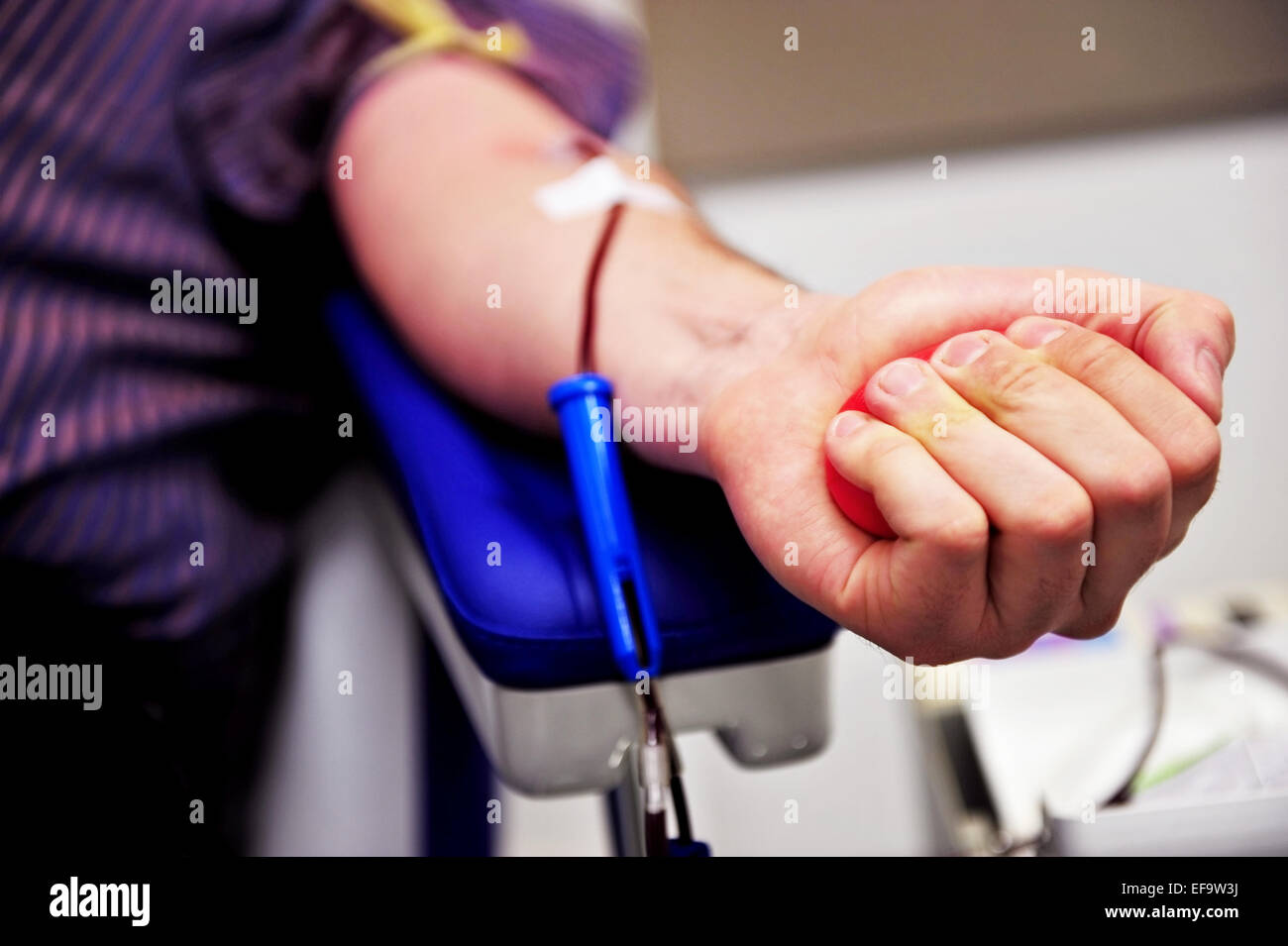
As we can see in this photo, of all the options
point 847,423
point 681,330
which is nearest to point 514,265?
point 681,330

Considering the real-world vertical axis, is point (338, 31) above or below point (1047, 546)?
above

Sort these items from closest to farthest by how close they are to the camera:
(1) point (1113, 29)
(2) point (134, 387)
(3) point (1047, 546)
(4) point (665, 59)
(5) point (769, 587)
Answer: (3) point (1047, 546) < (5) point (769, 587) < (2) point (134, 387) < (1) point (1113, 29) < (4) point (665, 59)

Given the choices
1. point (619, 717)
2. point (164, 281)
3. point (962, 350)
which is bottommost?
point (619, 717)

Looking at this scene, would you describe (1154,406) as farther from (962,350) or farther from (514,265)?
(514,265)

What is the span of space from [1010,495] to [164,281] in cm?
43

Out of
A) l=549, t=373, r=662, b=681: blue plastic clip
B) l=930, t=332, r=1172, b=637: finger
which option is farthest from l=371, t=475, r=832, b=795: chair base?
l=930, t=332, r=1172, b=637: finger

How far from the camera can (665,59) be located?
2.98 ft

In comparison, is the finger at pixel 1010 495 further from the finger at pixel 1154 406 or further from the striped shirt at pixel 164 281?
the striped shirt at pixel 164 281

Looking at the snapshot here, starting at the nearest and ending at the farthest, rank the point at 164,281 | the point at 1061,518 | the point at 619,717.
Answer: the point at 1061,518, the point at 619,717, the point at 164,281

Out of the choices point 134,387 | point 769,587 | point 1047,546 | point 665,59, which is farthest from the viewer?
point 665,59

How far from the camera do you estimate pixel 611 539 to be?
327 mm
